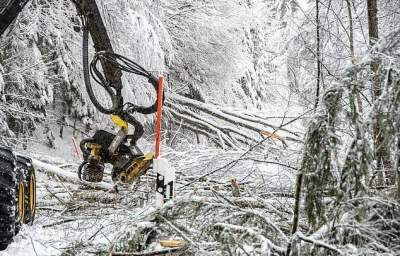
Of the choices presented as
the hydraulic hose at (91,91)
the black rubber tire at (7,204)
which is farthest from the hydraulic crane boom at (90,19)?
the black rubber tire at (7,204)

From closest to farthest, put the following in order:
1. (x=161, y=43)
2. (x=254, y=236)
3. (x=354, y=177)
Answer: (x=354, y=177)
(x=254, y=236)
(x=161, y=43)

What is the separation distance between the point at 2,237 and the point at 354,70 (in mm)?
2724

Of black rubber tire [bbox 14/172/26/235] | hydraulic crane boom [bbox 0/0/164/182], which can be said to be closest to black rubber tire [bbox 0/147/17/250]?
black rubber tire [bbox 14/172/26/235]

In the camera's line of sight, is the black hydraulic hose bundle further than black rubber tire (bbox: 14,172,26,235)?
Yes

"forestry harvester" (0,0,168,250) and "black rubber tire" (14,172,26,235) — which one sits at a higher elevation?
"forestry harvester" (0,0,168,250)


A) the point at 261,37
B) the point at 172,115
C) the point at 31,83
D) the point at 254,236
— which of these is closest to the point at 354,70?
the point at 254,236

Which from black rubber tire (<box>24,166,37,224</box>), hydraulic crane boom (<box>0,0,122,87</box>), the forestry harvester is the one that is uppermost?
hydraulic crane boom (<box>0,0,122,87</box>)

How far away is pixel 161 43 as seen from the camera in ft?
36.5

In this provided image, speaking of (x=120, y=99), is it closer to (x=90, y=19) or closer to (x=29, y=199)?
(x=90, y=19)

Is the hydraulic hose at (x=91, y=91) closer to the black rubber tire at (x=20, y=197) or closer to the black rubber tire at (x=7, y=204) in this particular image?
the black rubber tire at (x=20, y=197)

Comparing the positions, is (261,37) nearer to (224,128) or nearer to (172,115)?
(172,115)

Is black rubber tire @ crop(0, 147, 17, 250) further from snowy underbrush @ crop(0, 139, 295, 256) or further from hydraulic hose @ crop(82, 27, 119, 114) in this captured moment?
hydraulic hose @ crop(82, 27, 119, 114)

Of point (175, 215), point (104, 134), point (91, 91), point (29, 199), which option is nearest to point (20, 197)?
point (29, 199)

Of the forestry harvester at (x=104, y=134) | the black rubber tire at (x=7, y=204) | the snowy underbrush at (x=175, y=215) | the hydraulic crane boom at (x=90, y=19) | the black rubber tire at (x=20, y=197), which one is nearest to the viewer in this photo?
the snowy underbrush at (x=175, y=215)
